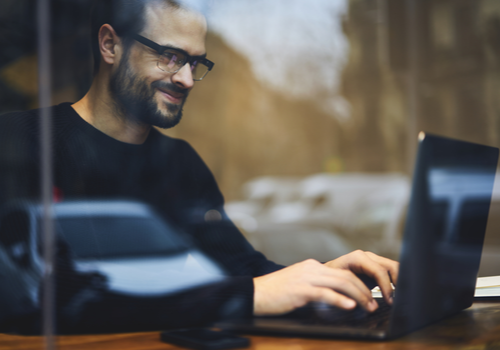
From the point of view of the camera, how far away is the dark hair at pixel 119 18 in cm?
75

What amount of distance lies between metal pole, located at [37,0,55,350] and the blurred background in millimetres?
14

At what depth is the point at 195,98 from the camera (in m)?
0.89

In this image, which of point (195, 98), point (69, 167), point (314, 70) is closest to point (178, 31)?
point (195, 98)

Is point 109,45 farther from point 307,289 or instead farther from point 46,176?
point 307,289

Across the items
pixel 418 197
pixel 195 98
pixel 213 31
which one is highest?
pixel 213 31

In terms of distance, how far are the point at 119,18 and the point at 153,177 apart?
0.88ft

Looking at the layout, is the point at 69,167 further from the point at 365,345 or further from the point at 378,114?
the point at 378,114

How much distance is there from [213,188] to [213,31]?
0.30m

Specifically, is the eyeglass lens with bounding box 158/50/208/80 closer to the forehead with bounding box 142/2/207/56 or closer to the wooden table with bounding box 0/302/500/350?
the forehead with bounding box 142/2/207/56

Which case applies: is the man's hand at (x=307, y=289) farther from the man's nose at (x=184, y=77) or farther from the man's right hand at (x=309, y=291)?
the man's nose at (x=184, y=77)

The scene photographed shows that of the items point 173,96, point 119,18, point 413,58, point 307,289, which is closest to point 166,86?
point 173,96

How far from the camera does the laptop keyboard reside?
50 centimetres

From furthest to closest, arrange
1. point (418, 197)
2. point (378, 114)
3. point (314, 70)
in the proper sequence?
point (378, 114) → point (314, 70) → point (418, 197)

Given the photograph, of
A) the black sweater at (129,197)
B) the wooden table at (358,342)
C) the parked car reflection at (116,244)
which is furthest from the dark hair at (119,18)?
the wooden table at (358,342)
